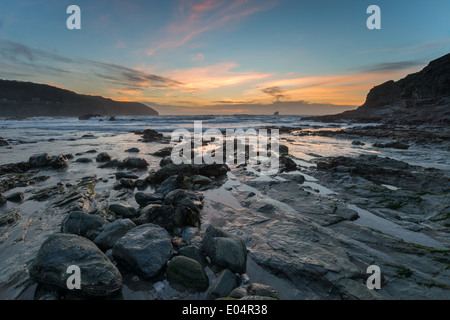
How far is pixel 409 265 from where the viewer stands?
3.19 m

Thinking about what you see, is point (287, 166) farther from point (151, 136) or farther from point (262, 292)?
point (151, 136)

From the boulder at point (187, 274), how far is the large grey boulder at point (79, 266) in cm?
68

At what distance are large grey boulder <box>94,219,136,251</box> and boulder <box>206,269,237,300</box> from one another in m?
2.02

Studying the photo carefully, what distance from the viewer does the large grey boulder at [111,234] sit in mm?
3475

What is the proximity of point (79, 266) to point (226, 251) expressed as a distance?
1996mm

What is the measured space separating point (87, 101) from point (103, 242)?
14735 centimetres

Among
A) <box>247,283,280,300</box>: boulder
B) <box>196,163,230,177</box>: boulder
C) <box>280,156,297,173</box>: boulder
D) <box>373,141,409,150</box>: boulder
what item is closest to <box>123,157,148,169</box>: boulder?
<box>196,163,230,177</box>: boulder

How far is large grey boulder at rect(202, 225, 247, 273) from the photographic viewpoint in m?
3.11

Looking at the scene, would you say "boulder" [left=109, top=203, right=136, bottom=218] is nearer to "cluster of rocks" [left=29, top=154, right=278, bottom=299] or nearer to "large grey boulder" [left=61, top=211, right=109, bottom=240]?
"cluster of rocks" [left=29, top=154, right=278, bottom=299]

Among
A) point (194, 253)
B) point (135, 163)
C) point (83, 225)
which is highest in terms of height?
point (135, 163)

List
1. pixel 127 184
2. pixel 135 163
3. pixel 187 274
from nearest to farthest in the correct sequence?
pixel 187 274
pixel 127 184
pixel 135 163

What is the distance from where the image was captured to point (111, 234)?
360 cm
